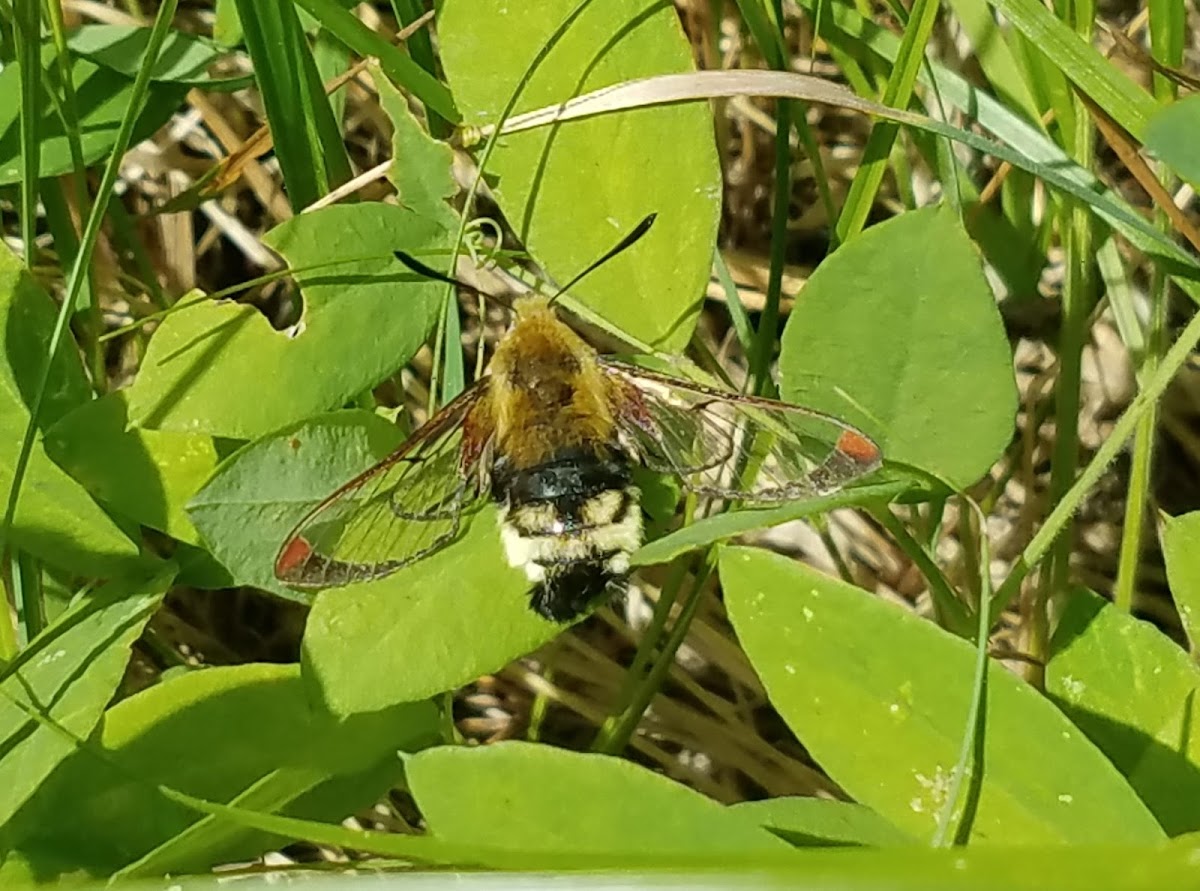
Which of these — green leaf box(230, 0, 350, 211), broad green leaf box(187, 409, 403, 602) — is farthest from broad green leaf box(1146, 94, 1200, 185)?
green leaf box(230, 0, 350, 211)

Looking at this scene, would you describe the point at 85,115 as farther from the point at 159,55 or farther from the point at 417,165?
the point at 417,165

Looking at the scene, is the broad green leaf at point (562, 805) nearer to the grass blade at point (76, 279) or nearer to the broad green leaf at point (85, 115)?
the grass blade at point (76, 279)

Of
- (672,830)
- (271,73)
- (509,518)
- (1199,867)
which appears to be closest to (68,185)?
(271,73)

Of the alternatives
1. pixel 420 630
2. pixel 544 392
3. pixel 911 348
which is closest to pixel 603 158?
pixel 544 392

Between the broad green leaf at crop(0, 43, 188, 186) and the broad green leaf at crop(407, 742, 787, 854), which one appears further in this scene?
the broad green leaf at crop(0, 43, 188, 186)

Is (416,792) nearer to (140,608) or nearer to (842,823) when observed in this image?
(842,823)

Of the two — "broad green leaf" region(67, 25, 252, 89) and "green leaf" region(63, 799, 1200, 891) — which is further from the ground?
"broad green leaf" region(67, 25, 252, 89)

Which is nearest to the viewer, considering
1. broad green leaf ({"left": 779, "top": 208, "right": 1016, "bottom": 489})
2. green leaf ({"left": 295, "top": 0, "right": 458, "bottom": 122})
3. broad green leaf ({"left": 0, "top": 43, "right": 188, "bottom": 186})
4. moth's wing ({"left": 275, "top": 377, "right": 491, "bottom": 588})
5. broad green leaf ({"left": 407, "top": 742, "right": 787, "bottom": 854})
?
broad green leaf ({"left": 407, "top": 742, "right": 787, "bottom": 854})

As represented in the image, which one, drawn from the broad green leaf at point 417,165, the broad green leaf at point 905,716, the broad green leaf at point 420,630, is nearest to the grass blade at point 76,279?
the broad green leaf at point 417,165

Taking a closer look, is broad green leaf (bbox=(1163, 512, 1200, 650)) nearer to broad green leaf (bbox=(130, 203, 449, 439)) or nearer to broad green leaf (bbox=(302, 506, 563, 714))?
broad green leaf (bbox=(302, 506, 563, 714))
